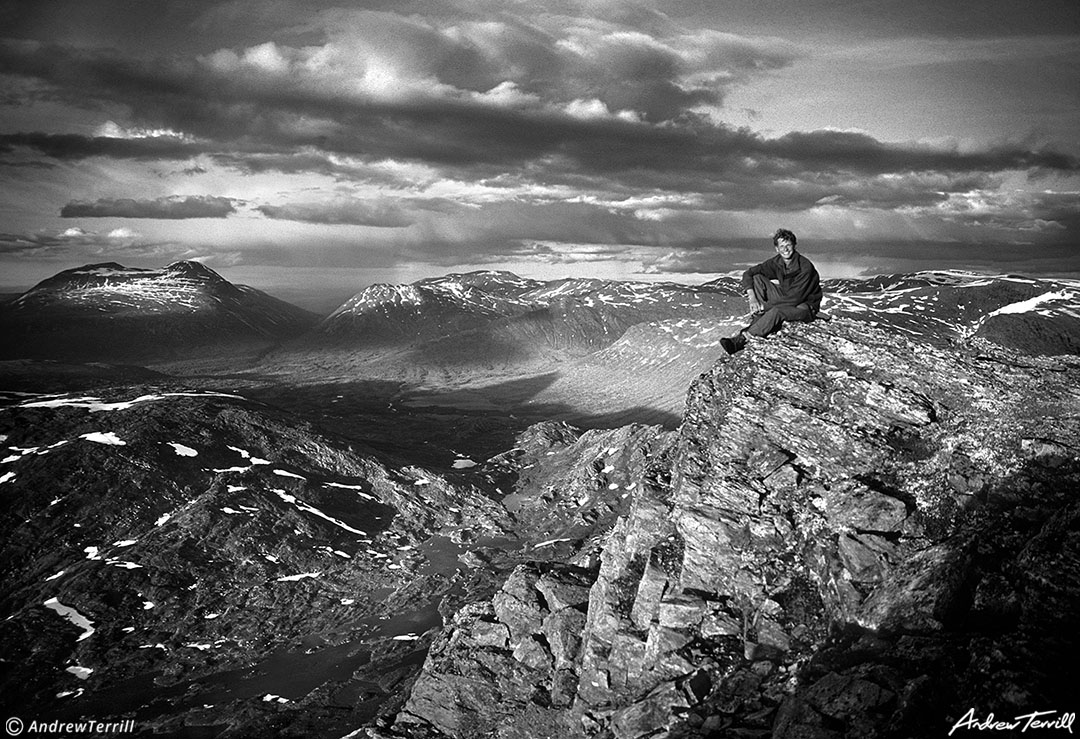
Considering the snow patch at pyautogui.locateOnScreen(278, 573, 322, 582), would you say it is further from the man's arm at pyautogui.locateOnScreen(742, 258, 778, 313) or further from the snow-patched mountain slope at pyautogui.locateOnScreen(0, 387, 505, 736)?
the man's arm at pyautogui.locateOnScreen(742, 258, 778, 313)

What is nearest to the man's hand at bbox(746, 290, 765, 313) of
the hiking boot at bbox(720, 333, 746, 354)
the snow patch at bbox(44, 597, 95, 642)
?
the hiking boot at bbox(720, 333, 746, 354)

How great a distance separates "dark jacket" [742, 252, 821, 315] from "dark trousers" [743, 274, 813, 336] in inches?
10.6

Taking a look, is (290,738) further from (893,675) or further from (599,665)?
(893,675)

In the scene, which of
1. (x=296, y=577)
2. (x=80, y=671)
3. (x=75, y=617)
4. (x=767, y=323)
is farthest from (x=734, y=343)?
(x=75, y=617)

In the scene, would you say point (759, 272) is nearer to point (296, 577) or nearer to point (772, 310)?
point (772, 310)

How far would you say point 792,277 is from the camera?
1668 inches

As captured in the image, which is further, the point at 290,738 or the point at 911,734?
the point at 290,738

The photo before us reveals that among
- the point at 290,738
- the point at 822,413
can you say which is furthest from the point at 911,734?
the point at 290,738

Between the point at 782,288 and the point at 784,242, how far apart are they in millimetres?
4191

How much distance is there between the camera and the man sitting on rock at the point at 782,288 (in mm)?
41312

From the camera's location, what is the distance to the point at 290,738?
376ft

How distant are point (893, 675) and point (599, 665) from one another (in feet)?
83.0

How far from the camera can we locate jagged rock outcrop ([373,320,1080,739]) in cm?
2703
